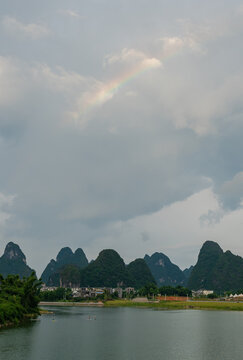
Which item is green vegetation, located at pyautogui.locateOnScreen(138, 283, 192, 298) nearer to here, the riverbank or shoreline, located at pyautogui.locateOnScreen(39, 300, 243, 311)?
shoreline, located at pyautogui.locateOnScreen(39, 300, 243, 311)

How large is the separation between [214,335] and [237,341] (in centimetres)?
625

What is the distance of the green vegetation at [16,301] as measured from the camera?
65.7 meters

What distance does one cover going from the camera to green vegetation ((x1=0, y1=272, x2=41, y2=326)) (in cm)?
6569

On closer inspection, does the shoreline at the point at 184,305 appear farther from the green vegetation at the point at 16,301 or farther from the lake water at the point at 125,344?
the green vegetation at the point at 16,301

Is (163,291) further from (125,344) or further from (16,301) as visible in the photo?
(125,344)

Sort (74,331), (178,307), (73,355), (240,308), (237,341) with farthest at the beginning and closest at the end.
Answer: (178,307) → (240,308) → (74,331) → (237,341) → (73,355)

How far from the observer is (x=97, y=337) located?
180 feet

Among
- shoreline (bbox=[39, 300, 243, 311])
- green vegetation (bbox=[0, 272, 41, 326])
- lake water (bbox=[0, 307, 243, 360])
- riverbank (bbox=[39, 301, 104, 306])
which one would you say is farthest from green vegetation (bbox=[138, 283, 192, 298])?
lake water (bbox=[0, 307, 243, 360])

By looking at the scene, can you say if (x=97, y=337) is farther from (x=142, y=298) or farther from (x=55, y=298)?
(x=55, y=298)

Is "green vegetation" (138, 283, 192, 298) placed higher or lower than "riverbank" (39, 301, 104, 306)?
higher

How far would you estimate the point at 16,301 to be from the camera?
7394cm

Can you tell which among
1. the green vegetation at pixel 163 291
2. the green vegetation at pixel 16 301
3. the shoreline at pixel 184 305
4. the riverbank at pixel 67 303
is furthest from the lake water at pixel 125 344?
the green vegetation at pixel 163 291

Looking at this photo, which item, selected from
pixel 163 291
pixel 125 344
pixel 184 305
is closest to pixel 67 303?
pixel 163 291

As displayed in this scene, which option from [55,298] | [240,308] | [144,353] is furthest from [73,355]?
[55,298]
